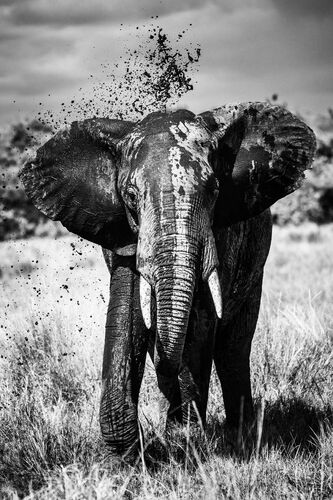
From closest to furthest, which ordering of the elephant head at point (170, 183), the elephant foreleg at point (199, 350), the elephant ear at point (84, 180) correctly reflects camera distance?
the elephant head at point (170, 183) → the elephant ear at point (84, 180) → the elephant foreleg at point (199, 350)

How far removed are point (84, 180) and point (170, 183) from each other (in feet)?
2.66

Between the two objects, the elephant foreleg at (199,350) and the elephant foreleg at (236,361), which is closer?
the elephant foreleg at (199,350)

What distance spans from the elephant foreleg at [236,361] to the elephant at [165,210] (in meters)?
0.39

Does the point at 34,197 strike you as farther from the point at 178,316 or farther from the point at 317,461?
the point at 317,461

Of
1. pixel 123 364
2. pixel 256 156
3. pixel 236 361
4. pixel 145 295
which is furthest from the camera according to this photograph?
pixel 236 361

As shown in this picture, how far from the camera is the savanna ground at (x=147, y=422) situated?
3.77 m

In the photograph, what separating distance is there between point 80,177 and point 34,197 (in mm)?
319

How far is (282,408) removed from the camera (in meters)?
5.23

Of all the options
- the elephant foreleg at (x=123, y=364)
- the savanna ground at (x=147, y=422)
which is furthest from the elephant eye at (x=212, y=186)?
the savanna ground at (x=147, y=422)

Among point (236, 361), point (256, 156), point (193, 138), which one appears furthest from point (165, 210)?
point (236, 361)

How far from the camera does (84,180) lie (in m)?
4.22

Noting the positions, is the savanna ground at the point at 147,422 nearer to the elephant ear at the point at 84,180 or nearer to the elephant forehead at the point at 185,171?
the elephant ear at the point at 84,180

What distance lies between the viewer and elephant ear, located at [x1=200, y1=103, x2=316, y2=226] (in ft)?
13.7

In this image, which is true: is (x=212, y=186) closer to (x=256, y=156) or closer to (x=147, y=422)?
(x=256, y=156)
